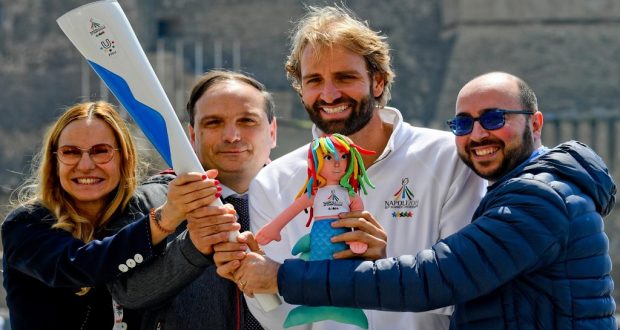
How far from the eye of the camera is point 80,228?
170 inches

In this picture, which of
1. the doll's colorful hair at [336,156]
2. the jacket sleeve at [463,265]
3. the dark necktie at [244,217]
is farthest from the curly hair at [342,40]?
the jacket sleeve at [463,265]

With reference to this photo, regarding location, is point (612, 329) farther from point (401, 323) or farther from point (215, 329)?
point (215, 329)

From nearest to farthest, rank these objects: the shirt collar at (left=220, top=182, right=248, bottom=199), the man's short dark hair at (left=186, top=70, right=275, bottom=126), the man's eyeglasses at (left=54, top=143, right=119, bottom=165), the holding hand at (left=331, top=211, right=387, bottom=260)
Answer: the holding hand at (left=331, top=211, right=387, bottom=260) → the man's eyeglasses at (left=54, top=143, right=119, bottom=165) → the shirt collar at (left=220, top=182, right=248, bottom=199) → the man's short dark hair at (left=186, top=70, right=275, bottom=126)

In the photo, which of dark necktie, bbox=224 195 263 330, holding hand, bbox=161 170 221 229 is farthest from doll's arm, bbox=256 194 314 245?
dark necktie, bbox=224 195 263 330

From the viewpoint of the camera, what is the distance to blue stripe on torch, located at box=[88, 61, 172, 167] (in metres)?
4.01

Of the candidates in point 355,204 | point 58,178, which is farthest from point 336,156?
point 58,178

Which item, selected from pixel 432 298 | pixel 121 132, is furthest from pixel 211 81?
pixel 432 298

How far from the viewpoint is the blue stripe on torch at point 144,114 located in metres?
4.01

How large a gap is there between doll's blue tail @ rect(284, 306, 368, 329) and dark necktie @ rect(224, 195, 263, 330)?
0.71 metres

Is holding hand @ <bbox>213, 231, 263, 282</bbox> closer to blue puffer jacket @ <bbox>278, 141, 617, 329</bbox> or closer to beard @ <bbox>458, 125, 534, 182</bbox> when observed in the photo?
blue puffer jacket @ <bbox>278, 141, 617, 329</bbox>

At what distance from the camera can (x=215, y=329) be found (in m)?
4.40

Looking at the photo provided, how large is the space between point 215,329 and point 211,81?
100 centimetres

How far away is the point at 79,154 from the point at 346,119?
0.95 meters

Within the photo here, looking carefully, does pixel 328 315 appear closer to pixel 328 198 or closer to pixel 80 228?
pixel 328 198
